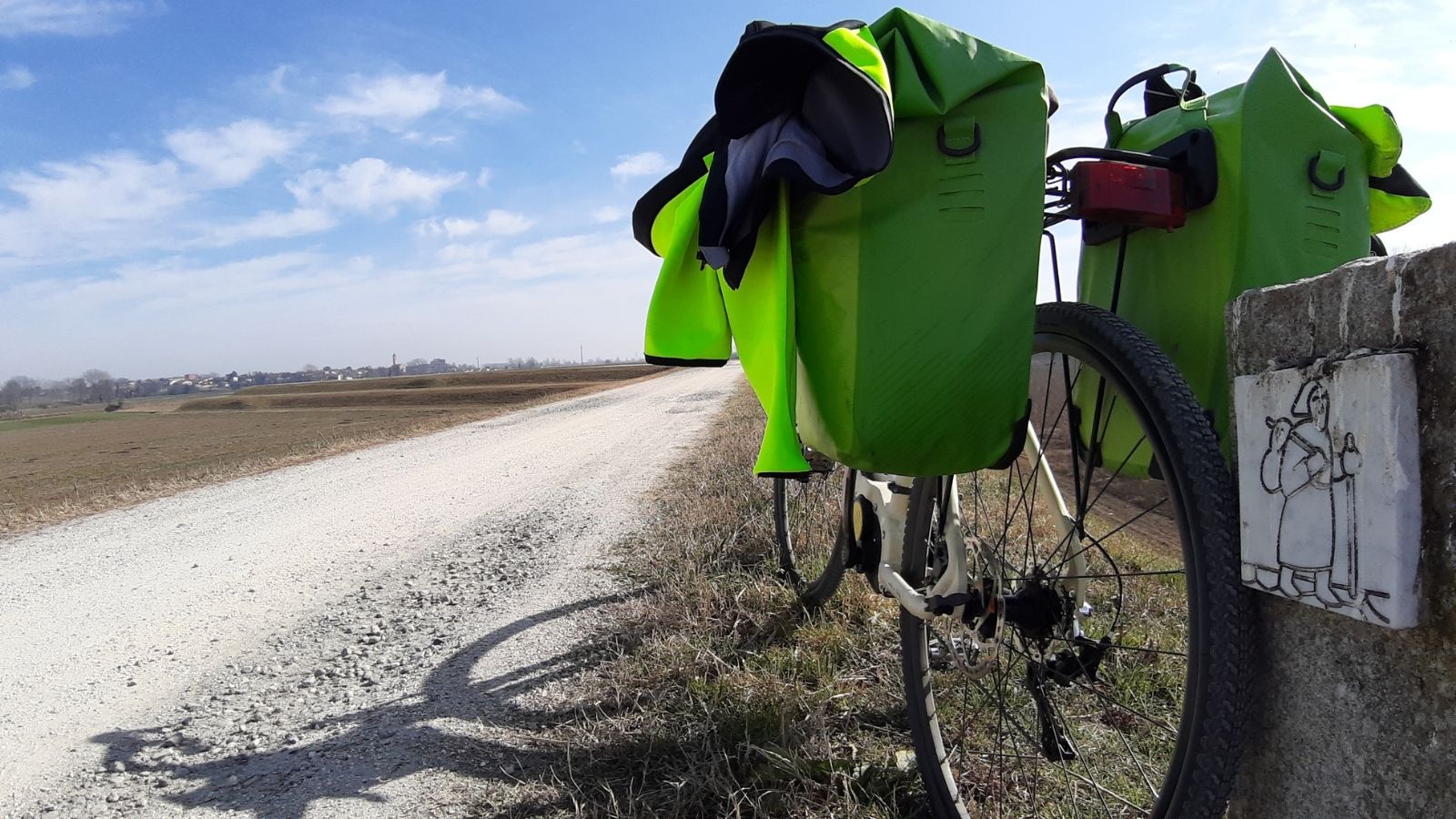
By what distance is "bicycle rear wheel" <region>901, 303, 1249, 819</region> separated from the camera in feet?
3.76

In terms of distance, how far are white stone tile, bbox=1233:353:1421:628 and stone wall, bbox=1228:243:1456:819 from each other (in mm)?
24

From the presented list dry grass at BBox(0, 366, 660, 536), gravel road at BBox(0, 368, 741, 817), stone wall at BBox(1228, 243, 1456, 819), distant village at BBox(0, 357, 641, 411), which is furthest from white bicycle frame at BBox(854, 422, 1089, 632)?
distant village at BBox(0, 357, 641, 411)

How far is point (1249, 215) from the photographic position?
4.56 ft

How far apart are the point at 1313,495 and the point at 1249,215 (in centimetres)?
65

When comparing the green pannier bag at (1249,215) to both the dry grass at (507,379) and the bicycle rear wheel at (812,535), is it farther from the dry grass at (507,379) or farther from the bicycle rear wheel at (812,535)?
the dry grass at (507,379)

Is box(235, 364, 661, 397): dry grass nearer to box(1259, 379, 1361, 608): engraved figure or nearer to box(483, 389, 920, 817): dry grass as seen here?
box(483, 389, 920, 817): dry grass

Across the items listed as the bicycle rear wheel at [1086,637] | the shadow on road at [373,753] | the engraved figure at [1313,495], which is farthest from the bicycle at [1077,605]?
the shadow on road at [373,753]

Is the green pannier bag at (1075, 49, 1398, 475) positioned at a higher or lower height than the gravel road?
higher

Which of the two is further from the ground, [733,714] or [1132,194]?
[1132,194]

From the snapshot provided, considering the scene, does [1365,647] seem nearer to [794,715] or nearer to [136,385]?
[794,715]

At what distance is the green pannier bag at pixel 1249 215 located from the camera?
1395mm

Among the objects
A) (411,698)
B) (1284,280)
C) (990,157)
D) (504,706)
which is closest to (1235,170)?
(1284,280)

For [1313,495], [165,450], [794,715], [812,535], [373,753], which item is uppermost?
[1313,495]

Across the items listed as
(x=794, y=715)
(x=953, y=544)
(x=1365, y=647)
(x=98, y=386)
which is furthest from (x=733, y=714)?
(x=98, y=386)
